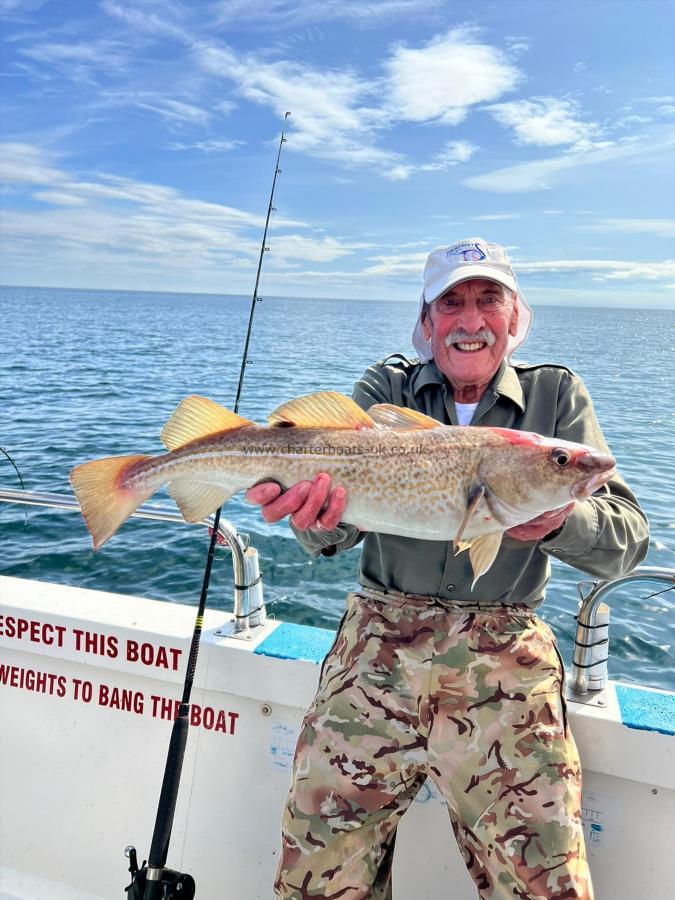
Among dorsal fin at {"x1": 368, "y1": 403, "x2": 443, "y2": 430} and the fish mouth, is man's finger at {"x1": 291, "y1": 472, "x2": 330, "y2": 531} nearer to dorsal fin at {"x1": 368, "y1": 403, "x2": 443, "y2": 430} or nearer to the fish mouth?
dorsal fin at {"x1": 368, "y1": 403, "x2": 443, "y2": 430}

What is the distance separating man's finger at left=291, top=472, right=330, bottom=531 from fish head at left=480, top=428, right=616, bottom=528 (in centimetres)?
58

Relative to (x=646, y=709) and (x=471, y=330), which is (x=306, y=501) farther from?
(x=646, y=709)

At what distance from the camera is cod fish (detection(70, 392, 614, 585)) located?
2.44 m

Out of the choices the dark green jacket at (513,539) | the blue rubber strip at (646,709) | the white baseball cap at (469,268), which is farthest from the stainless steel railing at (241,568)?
the blue rubber strip at (646,709)

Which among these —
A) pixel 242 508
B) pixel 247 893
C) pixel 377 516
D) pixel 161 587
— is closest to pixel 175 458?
pixel 377 516

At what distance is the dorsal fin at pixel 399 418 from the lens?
2654mm

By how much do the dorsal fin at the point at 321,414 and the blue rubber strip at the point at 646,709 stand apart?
1669 millimetres

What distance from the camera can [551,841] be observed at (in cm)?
239

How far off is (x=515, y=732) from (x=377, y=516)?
97cm

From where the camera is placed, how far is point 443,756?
2633 mm

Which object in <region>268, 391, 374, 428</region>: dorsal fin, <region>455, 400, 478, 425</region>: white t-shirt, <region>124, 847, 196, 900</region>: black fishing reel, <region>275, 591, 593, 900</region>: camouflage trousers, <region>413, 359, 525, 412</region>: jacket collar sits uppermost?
<region>413, 359, 525, 412</region>: jacket collar

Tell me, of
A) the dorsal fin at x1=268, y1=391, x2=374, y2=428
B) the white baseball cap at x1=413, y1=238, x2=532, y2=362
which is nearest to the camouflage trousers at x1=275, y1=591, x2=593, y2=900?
the dorsal fin at x1=268, y1=391, x2=374, y2=428

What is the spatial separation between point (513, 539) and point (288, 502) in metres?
0.97

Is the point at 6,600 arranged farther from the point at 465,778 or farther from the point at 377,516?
the point at 465,778
